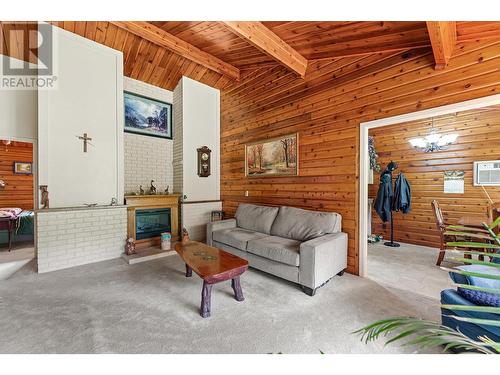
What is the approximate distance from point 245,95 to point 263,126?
0.91m

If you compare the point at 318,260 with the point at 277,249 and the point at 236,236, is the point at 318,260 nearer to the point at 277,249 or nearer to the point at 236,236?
the point at 277,249

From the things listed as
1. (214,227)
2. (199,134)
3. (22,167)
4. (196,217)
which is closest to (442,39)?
(214,227)

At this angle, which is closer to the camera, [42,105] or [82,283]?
[82,283]

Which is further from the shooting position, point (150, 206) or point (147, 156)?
point (147, 156)

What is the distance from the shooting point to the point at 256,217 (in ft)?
12.7

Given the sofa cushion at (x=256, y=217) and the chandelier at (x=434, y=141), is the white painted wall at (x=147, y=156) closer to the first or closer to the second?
the sofa cushion at (x=256, y=217)

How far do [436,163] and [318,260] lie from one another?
Result: 3.74 meters

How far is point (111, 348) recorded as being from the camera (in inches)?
65.3

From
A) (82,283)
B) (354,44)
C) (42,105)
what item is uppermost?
(354,44)

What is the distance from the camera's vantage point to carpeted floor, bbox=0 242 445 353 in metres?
1.70

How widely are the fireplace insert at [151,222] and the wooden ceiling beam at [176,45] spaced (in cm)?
294

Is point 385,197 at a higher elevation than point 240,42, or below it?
below
